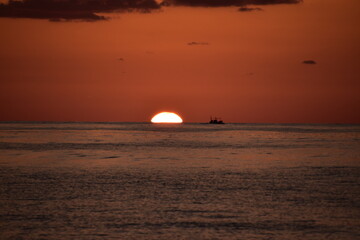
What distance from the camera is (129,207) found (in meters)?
34.7

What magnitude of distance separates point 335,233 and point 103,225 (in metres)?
12.0

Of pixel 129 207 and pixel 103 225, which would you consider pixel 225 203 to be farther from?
pixel 103 225

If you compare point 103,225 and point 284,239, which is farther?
point 103,225

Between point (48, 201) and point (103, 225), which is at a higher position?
point (48, 201)

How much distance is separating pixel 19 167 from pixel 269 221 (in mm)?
40001

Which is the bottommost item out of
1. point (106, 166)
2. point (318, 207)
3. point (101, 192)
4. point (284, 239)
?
point (284, 239)

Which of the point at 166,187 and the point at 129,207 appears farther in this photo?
→ the point at 166,187

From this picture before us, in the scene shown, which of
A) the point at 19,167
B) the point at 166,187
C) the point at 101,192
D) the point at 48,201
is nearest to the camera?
the point at 48,201

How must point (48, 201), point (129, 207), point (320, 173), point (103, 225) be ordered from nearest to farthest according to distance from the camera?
point (103, 225), point (129, 207), point (48, 201), point (320, 173)

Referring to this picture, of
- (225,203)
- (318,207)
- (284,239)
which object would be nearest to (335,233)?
(284,239)

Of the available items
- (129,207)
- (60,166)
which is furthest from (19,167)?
(129,207)

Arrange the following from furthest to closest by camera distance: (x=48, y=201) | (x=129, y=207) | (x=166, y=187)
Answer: (x=166, y=187) < (x=48, y=201) < (x=129, y=207)

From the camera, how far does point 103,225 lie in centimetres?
2922

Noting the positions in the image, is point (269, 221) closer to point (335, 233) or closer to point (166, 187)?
point (335, 233)
